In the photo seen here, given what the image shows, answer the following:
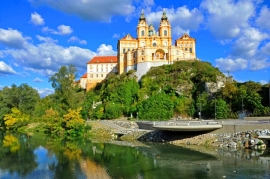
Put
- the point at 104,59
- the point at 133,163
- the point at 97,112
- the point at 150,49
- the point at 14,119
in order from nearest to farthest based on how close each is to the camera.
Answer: the point at 133,163 < the point at 97,112 < the point at 14,119 < the point at 150,49 < the point at 104,59

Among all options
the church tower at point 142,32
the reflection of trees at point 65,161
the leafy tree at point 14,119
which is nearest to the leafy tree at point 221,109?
the reflection of trees at point 65,161

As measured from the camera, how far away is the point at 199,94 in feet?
174

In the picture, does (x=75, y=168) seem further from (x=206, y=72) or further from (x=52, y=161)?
(x=206, y=72)

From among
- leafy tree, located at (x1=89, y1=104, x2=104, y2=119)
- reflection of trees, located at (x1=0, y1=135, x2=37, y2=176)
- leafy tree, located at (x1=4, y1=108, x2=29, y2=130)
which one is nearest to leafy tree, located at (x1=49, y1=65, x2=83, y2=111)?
leafy tree, located at (x1=89, y1=104, x2=104, y2=119)

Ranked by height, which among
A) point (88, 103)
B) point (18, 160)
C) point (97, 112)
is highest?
point (88, 103)

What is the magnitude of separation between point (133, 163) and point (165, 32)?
53.4 metres

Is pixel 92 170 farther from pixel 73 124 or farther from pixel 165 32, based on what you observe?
pixel 165 32

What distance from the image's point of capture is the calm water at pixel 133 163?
66.9 feet

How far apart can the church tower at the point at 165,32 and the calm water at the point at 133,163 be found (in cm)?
4273

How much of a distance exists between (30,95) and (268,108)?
53.8m

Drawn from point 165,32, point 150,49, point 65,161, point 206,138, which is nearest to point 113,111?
point 150,49

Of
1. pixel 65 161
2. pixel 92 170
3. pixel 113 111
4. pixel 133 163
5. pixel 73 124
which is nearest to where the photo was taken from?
pixel 92 170

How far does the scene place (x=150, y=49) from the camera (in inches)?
2598

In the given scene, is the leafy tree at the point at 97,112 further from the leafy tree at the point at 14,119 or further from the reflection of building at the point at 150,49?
the leafy tree at the point at 14,119
